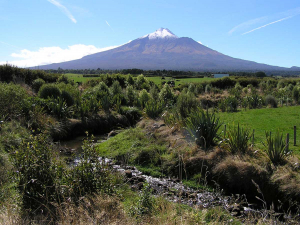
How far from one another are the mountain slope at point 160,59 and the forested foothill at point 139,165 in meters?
130

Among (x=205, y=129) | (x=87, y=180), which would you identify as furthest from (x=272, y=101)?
(x=87, y=180)

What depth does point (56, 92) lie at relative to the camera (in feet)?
48.2

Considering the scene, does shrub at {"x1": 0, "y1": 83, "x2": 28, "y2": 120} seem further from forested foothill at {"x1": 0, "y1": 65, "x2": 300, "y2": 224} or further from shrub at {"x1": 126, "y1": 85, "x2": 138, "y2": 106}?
shrub at {"x1": 126, "y1": 85, "x2": 138, "y2": 106}

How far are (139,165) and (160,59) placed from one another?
16671cm

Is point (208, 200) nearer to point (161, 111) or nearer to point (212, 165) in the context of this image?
point (212, 165)

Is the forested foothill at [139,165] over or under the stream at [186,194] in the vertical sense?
over

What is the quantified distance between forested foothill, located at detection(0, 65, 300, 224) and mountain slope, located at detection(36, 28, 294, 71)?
12998 cm

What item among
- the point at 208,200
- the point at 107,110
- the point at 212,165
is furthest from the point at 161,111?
the point at 208,200

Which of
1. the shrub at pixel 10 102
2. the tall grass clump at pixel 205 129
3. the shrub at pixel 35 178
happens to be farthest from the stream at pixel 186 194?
the shrub at pixel 10 102

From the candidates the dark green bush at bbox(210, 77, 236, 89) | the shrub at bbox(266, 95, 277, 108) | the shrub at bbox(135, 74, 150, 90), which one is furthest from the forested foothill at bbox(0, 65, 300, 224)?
the dark green bush at bbox(210, 77, 236, 89)

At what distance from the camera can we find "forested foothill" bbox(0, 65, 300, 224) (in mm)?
3859

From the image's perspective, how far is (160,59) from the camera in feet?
559

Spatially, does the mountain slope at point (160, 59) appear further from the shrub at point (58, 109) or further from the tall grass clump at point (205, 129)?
the tall grass clump at point (205, 129)

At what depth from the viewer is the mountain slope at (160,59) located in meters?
152
